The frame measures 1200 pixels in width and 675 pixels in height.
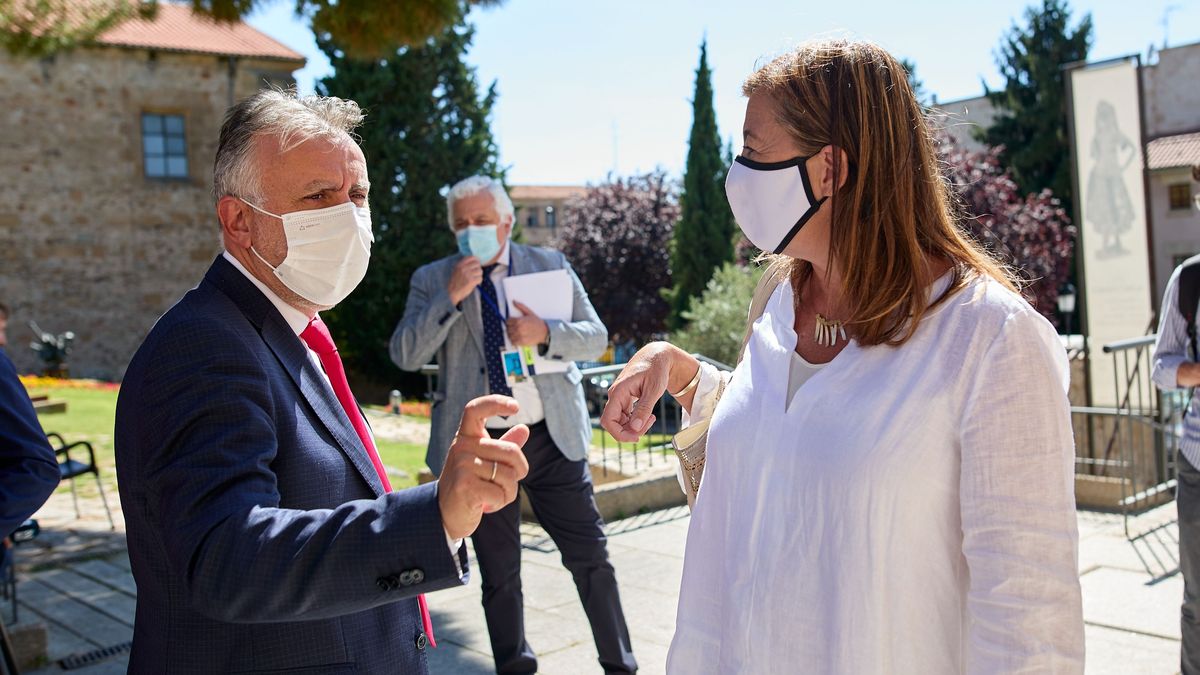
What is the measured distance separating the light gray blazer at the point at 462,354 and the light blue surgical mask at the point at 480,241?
11 centimetres

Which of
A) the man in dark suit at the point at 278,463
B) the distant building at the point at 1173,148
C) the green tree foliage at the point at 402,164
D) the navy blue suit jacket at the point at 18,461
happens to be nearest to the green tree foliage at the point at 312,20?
the navy blue suit jacket at the point at 18,461

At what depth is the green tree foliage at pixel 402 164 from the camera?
76.2ft

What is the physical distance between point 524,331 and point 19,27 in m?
6.04

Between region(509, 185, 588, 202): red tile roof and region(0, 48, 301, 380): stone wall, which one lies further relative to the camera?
region(509, 185, 588, 202): red tile roof

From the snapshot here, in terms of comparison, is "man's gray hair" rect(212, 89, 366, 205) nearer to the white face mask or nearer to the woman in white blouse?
the white face mask

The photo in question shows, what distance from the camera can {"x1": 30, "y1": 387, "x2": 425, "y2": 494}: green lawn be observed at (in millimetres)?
9719

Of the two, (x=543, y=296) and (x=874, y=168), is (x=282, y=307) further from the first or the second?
(x=543, y=296)

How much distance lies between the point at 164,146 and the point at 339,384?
2680 centimetres

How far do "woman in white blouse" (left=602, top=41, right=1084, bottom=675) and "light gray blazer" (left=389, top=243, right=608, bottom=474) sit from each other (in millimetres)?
2108

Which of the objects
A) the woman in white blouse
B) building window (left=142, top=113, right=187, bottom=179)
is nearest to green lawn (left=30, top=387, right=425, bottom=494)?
the woman in white blouse

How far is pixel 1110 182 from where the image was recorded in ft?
35.0

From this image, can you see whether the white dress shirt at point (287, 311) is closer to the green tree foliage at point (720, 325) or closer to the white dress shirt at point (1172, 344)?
the white dress shirt at point (1172, 344)

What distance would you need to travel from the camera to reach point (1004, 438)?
167 cm

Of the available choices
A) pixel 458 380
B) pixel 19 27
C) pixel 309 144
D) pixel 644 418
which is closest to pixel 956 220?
pixel 644 418
